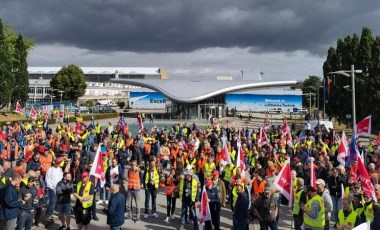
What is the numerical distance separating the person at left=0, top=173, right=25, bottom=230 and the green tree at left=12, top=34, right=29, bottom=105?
54.0 m

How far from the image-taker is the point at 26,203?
353 inches

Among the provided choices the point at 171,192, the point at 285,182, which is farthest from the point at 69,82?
the point at 285,182

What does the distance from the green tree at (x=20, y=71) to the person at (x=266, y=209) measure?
56181 millimetres

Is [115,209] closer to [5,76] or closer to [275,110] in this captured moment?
[5,76]

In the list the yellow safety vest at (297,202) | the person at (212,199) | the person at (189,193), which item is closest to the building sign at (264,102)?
the person at (189,193)

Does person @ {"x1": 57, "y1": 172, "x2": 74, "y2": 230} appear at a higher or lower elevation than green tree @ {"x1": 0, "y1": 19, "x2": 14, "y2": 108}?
lower

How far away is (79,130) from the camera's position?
2177cm

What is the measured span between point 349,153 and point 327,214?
6.89 metres

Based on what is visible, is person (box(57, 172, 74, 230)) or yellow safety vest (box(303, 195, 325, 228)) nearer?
yellow safety vest (box(303, 195, 325, 228))

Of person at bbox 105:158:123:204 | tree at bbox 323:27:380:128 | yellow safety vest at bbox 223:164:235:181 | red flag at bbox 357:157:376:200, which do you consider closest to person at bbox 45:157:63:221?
person at bbox 105:158:123:204

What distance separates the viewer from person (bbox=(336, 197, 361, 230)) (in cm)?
692

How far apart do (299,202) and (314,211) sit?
0.71 metres

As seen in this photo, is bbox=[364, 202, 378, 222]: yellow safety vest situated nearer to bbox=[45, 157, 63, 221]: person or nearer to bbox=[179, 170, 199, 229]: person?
bbox=[179, 170, 199, 229]: person

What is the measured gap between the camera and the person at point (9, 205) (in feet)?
27.5
